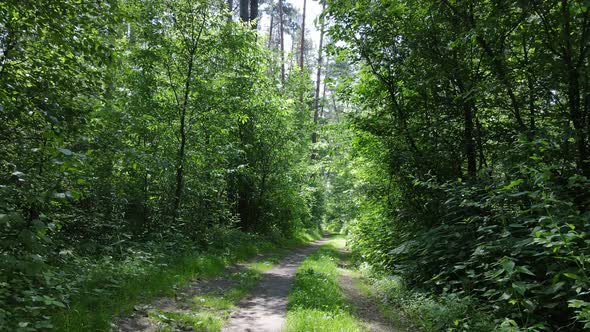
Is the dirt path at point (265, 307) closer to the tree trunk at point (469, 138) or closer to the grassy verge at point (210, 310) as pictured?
the grassy verge at point (210, 310)

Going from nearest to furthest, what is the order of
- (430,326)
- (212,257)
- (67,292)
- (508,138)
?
(67,292) → (430,326) → (508,138) → (212,257)

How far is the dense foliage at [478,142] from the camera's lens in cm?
510

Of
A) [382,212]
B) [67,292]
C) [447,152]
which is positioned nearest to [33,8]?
[67,292]

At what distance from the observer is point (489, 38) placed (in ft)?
23.4

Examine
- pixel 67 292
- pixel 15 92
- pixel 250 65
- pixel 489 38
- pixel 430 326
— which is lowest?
pixel 430 326

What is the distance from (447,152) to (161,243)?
24.5 feet

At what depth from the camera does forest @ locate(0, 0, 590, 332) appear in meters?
4.71

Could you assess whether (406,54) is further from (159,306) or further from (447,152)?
(159,306)

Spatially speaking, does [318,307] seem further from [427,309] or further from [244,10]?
[244,10]

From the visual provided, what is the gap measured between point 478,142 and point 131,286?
24.2 ft

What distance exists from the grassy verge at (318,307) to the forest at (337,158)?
7 centimetres

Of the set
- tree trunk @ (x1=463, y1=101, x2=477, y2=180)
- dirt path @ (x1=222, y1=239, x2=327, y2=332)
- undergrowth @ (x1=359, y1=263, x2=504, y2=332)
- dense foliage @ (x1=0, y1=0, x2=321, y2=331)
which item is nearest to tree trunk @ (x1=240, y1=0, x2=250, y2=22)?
dense foliage @ (x1=0, y1=0, x2=321, y2=331)

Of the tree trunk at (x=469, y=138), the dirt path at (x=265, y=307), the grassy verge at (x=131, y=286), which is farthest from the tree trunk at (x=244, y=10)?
the tree trunk at (x=469, y=138)

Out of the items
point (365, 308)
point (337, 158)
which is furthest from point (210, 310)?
point (337, 158)
